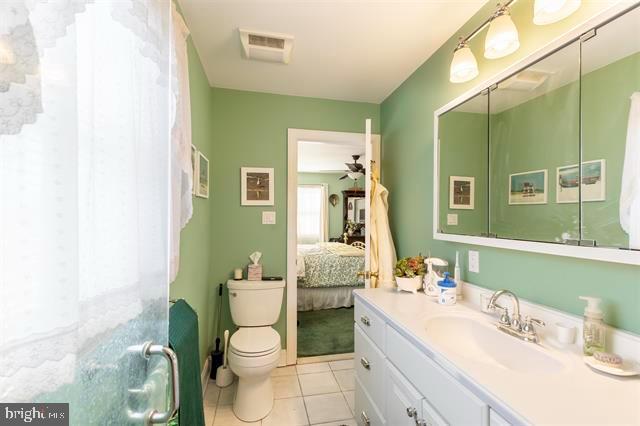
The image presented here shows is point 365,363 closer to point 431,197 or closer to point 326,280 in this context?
point 431,197

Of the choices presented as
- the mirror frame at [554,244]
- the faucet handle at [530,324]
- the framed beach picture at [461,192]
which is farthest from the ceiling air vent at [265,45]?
the faucet handle at [530,324]

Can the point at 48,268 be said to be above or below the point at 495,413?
above

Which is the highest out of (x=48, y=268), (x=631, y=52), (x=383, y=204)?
(x=631, y=52)

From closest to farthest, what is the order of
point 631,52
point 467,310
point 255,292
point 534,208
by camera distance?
point 631,52
point 534,208
point 467,310
point 255,292

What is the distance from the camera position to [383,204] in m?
2.33

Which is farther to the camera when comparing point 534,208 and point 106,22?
point 534,208

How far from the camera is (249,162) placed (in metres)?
2.49

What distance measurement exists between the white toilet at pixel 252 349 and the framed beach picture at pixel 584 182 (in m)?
1.80

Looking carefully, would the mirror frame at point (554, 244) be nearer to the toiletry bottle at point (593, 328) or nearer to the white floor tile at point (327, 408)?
the toiletry bottle at point (593, 328)

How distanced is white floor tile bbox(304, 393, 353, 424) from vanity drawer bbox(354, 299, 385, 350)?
0.71 metres

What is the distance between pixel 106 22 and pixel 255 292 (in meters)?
2.02

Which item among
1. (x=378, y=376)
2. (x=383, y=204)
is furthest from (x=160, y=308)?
(x=383, y=204)

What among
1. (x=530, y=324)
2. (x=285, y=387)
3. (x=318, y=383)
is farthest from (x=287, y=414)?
(x=530, y=324)

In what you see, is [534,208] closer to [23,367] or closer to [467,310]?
[467,310]
